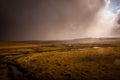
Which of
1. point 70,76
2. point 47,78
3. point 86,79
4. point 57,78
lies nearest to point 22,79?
point 47,78

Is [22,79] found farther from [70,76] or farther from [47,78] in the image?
[70,76]

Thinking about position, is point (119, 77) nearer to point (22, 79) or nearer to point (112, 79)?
point (112, 79)

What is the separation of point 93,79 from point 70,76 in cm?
382

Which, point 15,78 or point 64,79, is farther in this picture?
point 15,78

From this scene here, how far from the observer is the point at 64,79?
22.1 m

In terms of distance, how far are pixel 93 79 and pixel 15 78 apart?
11552 millimetres

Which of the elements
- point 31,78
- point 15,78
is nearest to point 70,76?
point 31,78

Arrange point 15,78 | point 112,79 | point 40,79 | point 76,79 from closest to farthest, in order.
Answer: point 112,79 → point 76,79 → point 40,79 → point 15,78

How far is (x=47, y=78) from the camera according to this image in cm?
2356

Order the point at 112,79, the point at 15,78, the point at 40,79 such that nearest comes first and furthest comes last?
the point at 112,79 < the point at 40,79 < the point at 15,78

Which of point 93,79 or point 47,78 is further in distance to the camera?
point 47,78

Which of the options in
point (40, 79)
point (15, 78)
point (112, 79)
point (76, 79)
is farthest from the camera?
point (15, 78)

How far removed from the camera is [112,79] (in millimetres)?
20141

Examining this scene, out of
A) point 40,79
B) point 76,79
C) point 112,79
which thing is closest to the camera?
point 112,79
